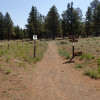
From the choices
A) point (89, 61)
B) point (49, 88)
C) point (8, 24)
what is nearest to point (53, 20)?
→ point (8, 24)

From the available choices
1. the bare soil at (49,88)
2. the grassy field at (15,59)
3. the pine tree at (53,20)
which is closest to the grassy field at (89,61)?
the bare soil at (49,88)

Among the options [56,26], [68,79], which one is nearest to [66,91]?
[68,79]

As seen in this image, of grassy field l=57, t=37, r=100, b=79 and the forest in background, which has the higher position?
the forest in background

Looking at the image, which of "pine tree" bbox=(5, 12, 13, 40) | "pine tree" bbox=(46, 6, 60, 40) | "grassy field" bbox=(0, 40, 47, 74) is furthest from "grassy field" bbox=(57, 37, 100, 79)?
"pine tree" bbox=(5, 12, 13, 40)

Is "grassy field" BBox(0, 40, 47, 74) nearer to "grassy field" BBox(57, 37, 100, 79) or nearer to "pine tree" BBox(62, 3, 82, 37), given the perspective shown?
"grassy field" BBox(57, 37, 100, 79)

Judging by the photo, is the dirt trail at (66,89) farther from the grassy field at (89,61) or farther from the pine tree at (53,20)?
the pine tree at (53,20)

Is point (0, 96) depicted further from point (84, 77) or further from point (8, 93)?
point (84, 77)

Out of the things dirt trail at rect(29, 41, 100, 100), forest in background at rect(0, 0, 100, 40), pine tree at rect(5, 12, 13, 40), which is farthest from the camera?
pine tree at rect(5, 12, 13, 40)

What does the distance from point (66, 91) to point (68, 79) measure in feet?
5.06

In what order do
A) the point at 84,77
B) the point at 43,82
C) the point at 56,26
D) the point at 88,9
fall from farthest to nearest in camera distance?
the point at 88,9 < the point at 56,26 < the point at 84,77 < the point at 43,82

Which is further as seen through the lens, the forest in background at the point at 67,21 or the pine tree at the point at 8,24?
the pine tree at the point at 8,24

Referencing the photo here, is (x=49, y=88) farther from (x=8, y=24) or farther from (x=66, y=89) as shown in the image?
(x=8, y=24)

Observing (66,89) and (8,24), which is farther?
(8,24)

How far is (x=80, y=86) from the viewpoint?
5680mm
